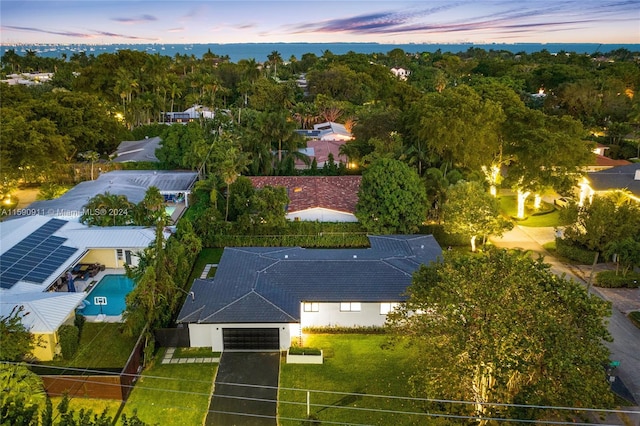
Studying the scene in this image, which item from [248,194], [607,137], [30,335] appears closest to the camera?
[30,335]

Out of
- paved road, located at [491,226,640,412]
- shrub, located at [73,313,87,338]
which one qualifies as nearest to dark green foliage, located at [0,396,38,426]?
shrub, located at [73,313,87,338]

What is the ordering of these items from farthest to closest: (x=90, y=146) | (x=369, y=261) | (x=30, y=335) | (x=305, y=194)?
(x=90, y=146)
(x=305, y=194)
(x=369, y=261)
(x=30, y=335)

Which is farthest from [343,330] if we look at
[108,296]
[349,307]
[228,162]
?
[228,162]

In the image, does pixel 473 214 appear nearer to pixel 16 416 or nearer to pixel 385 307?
pixel 385 307

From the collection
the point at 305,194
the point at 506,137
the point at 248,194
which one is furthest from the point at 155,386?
the point at 506,137

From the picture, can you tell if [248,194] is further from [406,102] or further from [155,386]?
[406,102]

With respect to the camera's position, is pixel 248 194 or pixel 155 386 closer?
pixel 155 386

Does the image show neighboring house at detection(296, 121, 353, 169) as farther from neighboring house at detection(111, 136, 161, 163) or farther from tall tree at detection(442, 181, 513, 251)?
tall tree at detection(442, 181, 513, 251)
